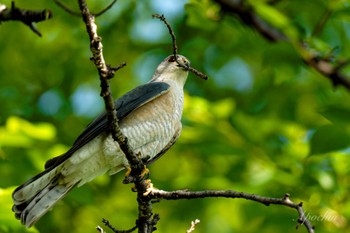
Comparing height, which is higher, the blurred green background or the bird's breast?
the bird's breast

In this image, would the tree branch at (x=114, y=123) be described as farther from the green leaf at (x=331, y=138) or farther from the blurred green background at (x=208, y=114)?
the green leaf at (x=331, y=138)

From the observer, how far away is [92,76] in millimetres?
8836

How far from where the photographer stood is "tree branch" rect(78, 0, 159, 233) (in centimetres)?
313

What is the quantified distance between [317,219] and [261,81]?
2.84m

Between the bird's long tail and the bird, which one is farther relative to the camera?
the bird

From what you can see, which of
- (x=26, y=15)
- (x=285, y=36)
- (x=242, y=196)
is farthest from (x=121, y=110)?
(x=285, y=36)

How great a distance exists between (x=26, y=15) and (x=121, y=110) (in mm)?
988

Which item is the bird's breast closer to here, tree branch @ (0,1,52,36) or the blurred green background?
the blurred green background

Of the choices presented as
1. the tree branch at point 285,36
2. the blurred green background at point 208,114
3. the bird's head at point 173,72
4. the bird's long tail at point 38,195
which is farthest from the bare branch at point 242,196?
the tree branch at point 285,36

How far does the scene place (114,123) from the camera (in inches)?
143

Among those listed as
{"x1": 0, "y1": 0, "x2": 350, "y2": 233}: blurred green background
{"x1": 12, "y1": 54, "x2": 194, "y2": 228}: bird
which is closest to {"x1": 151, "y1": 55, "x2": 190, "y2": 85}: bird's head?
{"x1": 0, "y1": 0, "x2": 350, "y2": 233}: blurred green background

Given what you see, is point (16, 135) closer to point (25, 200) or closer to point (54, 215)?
point (25, 200)

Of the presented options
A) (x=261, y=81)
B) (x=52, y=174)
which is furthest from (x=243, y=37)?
(x=52, y=174)

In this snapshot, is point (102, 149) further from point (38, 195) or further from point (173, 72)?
point (173, 72)
